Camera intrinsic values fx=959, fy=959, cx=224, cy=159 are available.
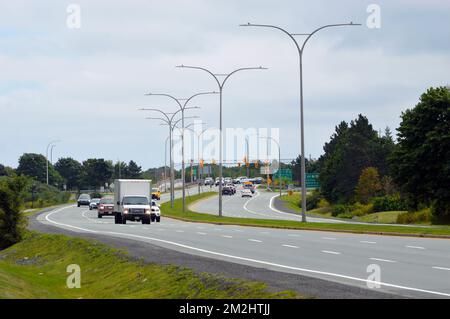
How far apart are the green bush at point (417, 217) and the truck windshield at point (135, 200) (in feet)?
81.2

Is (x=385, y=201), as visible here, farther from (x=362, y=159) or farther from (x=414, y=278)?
(x=414, y=278)

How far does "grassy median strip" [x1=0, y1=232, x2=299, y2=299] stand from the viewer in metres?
17.4

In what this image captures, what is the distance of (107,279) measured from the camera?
23.6 meters

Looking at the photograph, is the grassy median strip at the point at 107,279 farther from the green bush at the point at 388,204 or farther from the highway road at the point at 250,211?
the green bush at the point at 388,204

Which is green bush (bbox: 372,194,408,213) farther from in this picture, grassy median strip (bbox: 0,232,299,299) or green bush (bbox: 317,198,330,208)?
grassy median strip (bbox: 0,232,299,299)

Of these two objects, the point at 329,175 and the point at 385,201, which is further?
the point at 329,175

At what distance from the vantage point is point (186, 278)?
1936 centimetres

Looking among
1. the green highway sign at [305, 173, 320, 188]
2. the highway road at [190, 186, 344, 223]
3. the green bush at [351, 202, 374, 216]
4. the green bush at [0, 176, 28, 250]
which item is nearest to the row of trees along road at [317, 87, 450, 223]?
the highway road at [190, 186, 344, 223]

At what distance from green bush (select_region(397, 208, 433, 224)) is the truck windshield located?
24.8 metres

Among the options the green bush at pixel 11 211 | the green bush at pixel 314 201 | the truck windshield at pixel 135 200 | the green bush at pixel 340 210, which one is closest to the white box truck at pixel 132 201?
the truck windshield at pixel 135 200

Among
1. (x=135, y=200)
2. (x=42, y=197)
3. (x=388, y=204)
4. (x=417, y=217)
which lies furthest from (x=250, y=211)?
(x=42, y=197)
